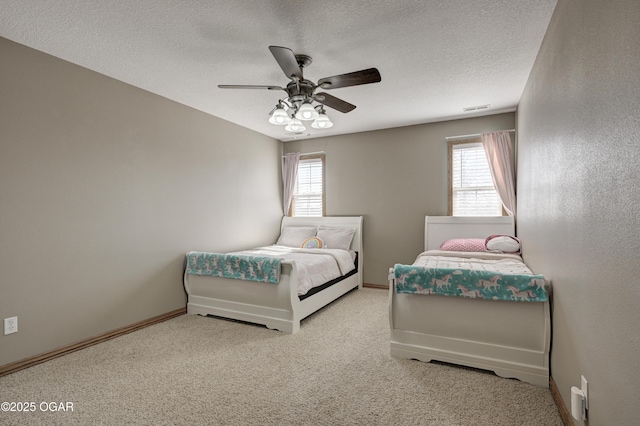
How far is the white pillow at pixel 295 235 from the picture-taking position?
5.04 m

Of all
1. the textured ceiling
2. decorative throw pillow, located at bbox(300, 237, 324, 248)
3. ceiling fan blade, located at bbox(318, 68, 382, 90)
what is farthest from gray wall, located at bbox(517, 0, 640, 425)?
decorative throw pillow, located at bbox(300, 237, 324, 248)

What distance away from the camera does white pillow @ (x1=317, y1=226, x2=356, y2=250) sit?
477 cm

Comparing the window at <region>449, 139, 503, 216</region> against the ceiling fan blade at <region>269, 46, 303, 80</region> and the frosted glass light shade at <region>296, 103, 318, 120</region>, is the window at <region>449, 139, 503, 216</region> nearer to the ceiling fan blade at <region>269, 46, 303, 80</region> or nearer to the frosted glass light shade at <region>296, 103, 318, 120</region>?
the frosted glass light shade at <region>296, 103, 318, 120</region>

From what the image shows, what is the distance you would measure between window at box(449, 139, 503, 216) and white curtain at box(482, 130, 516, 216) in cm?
15

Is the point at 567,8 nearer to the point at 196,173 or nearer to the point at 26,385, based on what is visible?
the point at 196,173

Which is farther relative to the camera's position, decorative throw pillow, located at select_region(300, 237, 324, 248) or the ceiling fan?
decorative throw pillow, located at select_region(300, 237, 324, 248)

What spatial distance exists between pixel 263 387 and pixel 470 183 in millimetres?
3719

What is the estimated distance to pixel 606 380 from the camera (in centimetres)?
121

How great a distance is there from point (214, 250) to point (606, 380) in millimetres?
4008

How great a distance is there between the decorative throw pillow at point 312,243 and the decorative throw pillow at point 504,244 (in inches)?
88.4

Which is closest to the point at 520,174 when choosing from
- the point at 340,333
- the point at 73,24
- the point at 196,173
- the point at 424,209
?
the point at 424,209

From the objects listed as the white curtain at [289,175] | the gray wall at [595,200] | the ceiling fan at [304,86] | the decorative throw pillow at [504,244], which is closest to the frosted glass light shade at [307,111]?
the ceiling fan at [304,86]

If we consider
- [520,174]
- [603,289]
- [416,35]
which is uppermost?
[416,35]

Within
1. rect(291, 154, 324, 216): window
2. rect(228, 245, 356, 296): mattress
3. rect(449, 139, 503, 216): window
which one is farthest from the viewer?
rect(291, 154, 324, 216): window
